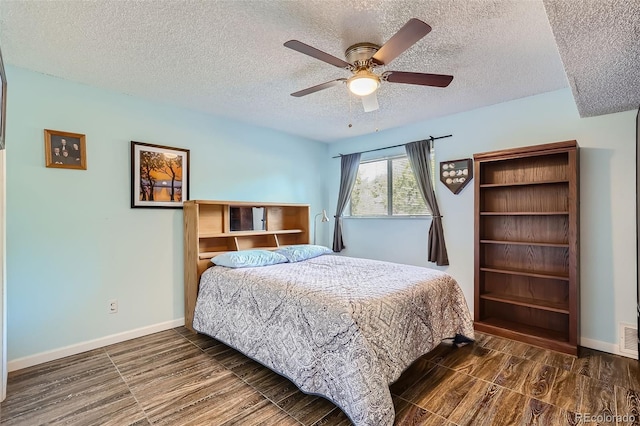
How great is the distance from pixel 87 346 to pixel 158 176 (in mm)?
1721

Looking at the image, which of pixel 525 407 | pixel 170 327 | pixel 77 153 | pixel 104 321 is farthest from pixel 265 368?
pixel 77 153

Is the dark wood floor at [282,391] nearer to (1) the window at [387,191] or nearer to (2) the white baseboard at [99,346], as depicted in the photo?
(2) the white baseboard at [99,346]

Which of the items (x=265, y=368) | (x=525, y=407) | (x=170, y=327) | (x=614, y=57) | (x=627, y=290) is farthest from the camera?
(x=170, y=327)

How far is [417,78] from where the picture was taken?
6.65ft

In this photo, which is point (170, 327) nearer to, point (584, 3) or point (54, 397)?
point (54, 397)

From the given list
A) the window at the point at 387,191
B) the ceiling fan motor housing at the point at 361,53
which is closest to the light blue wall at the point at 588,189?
the window at the point at 387,191

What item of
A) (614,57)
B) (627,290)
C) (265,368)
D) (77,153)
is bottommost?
(265,368)

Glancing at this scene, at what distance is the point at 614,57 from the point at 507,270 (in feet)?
6.51

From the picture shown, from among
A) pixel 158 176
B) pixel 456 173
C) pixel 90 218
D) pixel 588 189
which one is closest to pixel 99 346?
pixel 90 218

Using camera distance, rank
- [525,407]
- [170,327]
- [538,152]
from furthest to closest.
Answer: [170,327] < [538,152] < [525,407]

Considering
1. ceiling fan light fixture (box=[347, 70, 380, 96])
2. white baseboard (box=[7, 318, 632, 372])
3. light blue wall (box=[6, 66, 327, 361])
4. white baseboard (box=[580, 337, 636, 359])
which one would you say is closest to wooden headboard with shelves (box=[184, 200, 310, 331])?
light blue wall (box=[6, 66, 327, 361])

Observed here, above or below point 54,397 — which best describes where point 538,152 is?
above

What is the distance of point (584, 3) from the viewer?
1.34 metres

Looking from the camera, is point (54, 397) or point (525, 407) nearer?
point (525, 407)
